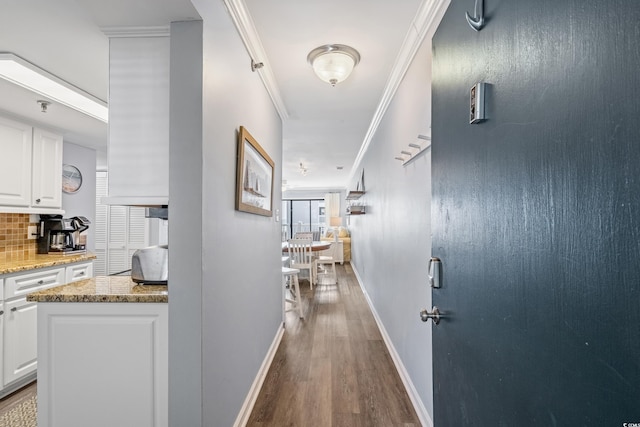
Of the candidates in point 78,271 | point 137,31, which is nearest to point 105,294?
point 137,31

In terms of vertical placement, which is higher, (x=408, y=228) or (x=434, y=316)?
(x=408, y=228)

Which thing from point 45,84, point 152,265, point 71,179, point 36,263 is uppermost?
point 45,84

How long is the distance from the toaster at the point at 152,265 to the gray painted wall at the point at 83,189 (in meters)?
3.16

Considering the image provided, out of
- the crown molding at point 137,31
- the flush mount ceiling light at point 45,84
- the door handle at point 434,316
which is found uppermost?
the flush mount ceiling light at point 45,84

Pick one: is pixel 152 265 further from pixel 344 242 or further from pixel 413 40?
pixel 344 242

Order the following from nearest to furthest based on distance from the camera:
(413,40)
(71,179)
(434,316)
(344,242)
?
(434,316)
(413,40)
(71,179)
(344,242)

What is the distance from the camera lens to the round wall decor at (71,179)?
3.79m

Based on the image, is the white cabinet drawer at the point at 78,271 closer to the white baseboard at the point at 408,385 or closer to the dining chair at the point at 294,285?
the dining chair at the point at 294,285

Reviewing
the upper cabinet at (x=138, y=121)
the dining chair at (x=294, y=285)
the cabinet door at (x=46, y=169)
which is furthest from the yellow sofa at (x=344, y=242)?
the upper cabinet at (x=138, y=121)

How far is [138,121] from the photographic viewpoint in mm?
1484

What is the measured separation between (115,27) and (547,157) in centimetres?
178

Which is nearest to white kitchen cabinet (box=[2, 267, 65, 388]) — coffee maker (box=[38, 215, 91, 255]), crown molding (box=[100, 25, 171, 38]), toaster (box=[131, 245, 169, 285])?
coffee maker (box=[38, 215, 91, 255])

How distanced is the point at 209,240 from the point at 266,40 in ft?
4.62

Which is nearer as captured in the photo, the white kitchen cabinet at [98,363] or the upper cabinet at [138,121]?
the white kitchen cabinet at [98,363]
